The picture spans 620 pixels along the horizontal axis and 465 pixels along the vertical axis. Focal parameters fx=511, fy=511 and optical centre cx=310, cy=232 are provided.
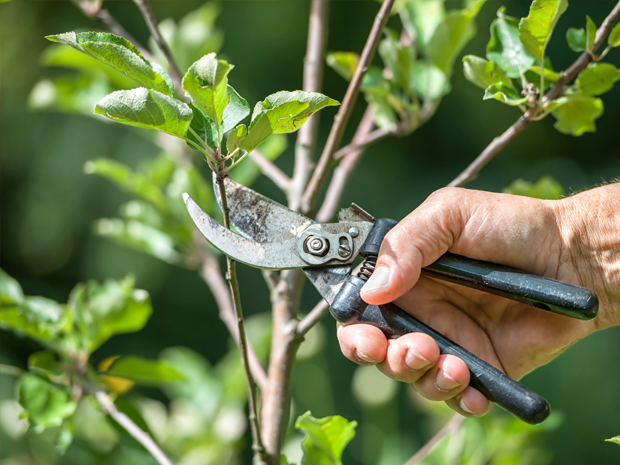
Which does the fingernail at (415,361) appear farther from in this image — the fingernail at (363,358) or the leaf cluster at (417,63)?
the leaf cluster at (417,63)

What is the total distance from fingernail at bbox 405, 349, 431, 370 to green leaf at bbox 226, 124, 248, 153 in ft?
1.15

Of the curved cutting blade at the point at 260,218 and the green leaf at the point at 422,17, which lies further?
the green leaf at the point at 422,17

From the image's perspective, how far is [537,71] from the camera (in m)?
0.76

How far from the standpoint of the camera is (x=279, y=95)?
0.54 meters

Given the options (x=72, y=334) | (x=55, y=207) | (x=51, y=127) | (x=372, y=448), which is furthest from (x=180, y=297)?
(x=72, y=334)

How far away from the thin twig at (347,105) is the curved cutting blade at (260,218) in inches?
4.3

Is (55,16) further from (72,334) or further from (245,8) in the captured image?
(72,334)

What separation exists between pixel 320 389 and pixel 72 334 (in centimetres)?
83

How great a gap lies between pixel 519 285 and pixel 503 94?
266 mm

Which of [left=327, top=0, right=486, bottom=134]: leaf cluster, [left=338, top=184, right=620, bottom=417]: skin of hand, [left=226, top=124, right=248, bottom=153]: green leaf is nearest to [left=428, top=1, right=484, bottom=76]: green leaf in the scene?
[left=327, top=0, right=486, bottom=134]: leaf cluster

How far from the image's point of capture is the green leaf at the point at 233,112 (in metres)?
0.58

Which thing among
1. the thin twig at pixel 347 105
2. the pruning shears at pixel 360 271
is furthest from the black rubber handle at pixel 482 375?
the thin twig at pixel 347 105

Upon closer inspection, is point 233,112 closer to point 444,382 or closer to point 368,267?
point 368,267

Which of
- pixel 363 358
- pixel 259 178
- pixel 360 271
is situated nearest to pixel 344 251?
pixel 360 271
